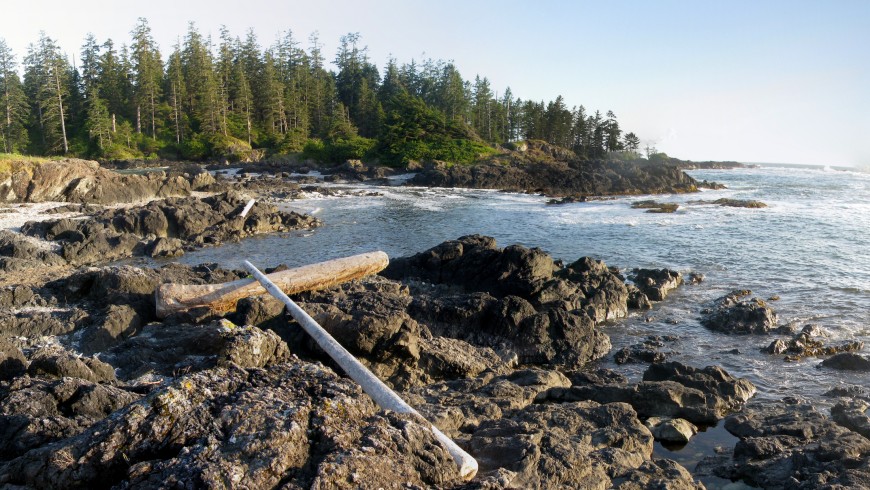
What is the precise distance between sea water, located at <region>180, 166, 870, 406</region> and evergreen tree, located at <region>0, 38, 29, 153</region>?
2015 inches

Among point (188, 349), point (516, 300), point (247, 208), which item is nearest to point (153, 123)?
point (247, 208)

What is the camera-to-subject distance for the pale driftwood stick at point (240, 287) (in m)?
11.0

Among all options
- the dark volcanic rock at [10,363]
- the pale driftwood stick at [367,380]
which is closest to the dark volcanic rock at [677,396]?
the pale driftwood stick at [367,380]

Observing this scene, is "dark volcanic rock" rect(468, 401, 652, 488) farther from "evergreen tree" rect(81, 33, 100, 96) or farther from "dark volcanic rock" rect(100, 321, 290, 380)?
"evergreen tree" rect(81, 33, 100, 96)

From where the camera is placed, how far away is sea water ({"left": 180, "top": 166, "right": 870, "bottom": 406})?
12398mm

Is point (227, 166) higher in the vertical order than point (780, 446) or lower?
higher

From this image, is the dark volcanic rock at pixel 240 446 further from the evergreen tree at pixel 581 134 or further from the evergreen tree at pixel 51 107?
the evergreen tree at pixel 581 134

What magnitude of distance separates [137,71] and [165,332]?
9141 cm

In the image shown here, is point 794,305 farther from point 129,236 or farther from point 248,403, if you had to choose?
point 129,236

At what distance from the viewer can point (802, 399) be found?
9445mm

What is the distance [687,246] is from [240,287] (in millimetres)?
19888

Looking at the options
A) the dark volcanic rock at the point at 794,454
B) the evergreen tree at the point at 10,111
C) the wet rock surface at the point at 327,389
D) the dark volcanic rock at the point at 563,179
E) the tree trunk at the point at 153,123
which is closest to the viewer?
the wet rock surface at the point at 327,389

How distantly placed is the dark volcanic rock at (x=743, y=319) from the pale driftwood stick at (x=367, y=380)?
379 inches

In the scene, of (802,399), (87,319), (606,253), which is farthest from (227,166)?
(802,399)
